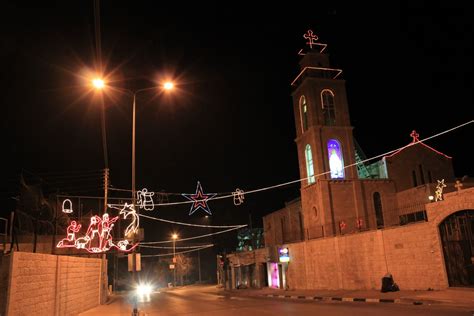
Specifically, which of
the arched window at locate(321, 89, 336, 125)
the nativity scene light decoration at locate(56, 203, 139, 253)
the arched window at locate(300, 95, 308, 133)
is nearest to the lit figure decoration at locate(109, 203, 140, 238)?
the nativity scene light decoration at locate(56, 203, 139, 253)

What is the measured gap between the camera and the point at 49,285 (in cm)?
1518

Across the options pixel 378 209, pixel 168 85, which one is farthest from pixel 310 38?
pixel 168 85

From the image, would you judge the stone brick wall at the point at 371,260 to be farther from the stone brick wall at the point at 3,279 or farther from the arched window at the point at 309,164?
the stone brick wall at the point at 3,279

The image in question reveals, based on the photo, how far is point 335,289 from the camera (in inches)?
1236

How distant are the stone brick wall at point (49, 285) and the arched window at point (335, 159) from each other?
2330 cm

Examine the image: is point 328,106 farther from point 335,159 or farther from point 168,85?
point 168,85

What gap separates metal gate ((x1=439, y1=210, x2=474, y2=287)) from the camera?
2106cm

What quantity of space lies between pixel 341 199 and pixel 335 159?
13.6 feet

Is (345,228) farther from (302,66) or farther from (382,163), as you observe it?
(302,66)

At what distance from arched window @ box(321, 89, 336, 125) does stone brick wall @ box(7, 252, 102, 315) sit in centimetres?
2552

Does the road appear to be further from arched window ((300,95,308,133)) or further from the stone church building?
arched window ((300,95,308,133))

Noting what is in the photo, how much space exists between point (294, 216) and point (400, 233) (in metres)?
23.8

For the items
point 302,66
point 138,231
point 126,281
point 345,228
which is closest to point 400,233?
point 345,228

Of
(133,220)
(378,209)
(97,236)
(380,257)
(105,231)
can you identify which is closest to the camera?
(133,220)
